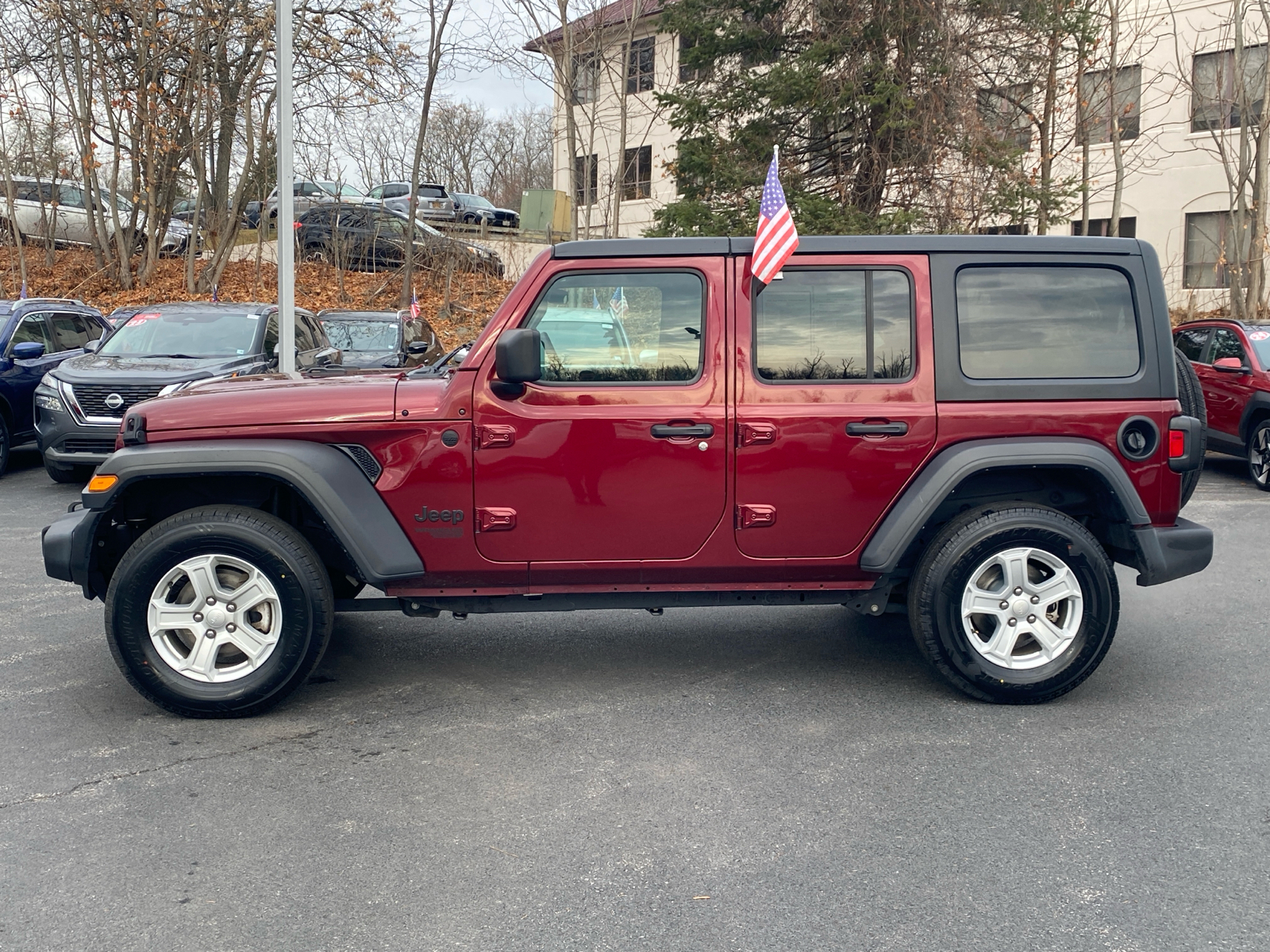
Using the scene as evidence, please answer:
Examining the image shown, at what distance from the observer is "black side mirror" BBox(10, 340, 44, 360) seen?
11.8m

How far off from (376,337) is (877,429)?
11.2 meters

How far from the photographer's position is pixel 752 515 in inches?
192

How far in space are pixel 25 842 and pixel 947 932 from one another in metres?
2.87

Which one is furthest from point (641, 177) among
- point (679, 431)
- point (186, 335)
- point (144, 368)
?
point (679, 431)

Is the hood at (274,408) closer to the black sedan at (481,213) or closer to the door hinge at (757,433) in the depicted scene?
the door hinge at (757,433)

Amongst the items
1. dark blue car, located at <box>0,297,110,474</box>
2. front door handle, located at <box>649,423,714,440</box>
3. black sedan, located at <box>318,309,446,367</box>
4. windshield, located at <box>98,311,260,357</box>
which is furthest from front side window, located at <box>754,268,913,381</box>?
dark blue car, located at <box>0,297,110,474</box>

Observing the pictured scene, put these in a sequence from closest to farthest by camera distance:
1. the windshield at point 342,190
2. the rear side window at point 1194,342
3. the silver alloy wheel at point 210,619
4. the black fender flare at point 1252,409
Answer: the silver alloy wheel at point 210,619
the black fender flare at point 1252,409
the rear side window at point 1194,342
the windshield at point 342,190

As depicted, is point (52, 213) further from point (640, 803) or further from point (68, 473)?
point (640, 803)

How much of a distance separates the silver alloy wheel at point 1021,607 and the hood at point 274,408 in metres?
2.68

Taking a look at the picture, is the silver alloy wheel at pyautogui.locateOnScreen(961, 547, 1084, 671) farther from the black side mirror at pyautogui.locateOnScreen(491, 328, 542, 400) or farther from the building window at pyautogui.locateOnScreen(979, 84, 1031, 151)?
the building window at pyautogui.locateOnScreen(979, 84, 1031, 151)

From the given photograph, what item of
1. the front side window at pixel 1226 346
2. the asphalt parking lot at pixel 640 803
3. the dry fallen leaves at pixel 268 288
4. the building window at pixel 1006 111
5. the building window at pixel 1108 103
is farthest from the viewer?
the dry fallen leaves at pixel 268 288

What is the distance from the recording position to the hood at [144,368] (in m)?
10.7

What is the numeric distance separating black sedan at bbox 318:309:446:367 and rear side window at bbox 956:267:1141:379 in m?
9.78

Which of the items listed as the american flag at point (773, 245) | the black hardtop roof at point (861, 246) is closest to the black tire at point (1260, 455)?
the black hardtop roof at point (861, 246)
